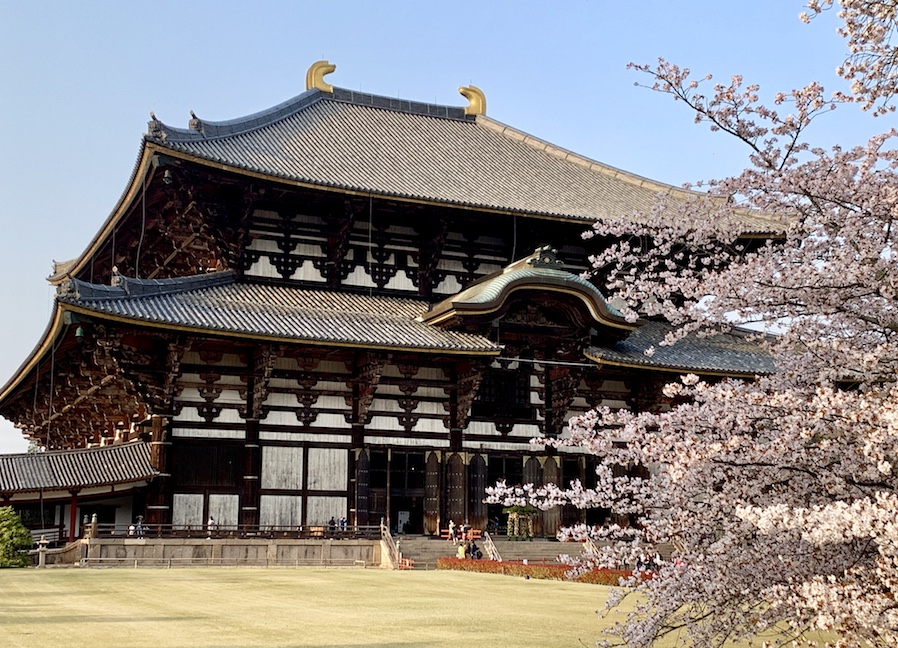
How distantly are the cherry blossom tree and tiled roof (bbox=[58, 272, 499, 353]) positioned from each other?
16603 mm

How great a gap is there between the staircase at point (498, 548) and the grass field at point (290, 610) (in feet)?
16.1

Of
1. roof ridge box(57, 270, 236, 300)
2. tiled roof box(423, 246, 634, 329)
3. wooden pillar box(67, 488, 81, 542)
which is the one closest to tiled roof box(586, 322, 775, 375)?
tiled roof box(423, 246, 634, 329)

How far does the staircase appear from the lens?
87.5 ft

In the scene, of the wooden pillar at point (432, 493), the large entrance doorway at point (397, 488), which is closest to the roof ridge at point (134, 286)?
the large entrance doorway at point (397, 488)

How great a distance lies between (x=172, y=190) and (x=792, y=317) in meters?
23.2

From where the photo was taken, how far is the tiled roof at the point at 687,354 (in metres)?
30.5

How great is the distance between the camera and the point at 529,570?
22.6 meters

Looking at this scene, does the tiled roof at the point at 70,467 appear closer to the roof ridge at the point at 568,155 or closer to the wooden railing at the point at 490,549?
the wooden railing at the point at 490,549

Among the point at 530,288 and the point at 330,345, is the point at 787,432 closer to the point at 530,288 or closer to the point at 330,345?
the point at 330,345

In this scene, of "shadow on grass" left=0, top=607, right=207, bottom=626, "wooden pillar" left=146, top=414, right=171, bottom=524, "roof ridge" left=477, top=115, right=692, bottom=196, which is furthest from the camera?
"roof ridge" left=477, top=115, right=692, bottom=196

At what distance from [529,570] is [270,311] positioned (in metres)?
10.7

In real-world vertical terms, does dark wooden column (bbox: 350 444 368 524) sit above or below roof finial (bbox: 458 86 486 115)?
below

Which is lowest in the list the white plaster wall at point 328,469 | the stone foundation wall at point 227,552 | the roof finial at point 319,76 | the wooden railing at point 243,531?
the stone foundation wall at point 227,552

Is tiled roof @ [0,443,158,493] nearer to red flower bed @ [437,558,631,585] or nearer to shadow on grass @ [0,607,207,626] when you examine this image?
red flower bed @ [437,558,631,585]
